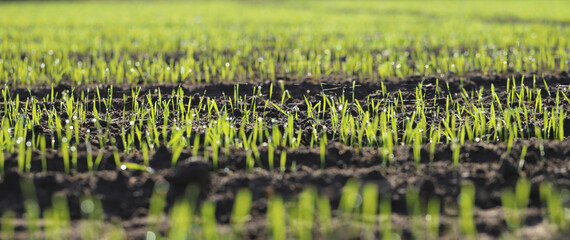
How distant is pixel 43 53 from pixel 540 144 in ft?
20.3

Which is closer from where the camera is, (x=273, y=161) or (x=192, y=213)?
(x=192, y=213)

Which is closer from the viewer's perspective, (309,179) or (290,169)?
(309,179)

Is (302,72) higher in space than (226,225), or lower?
higher

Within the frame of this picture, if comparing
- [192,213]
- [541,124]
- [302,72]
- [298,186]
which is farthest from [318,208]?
[302,72]

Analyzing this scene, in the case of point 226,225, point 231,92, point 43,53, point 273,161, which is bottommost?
point 226,225

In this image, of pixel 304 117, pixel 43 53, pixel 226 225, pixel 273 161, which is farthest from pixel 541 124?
pixel 43 53

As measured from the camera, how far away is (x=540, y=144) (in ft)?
10.4

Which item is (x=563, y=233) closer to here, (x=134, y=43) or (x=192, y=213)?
(x=192, y=213)

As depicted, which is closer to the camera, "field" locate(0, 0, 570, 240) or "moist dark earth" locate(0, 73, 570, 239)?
"field" locate(0, 0, 570, 240)

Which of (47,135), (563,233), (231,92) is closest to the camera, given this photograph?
(563,233)

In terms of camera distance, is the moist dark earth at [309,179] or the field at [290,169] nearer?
the field at [290,169]

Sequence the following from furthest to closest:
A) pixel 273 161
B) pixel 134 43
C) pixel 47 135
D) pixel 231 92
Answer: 1. pixel 134 43
2. pixel 231 92
3. pixel 47 135
4. pixel 273 161

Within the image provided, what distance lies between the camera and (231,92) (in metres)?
5.17

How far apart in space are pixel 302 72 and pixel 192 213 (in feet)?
11.6
